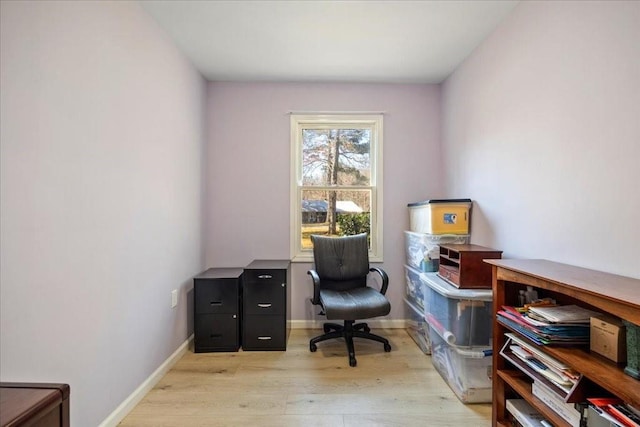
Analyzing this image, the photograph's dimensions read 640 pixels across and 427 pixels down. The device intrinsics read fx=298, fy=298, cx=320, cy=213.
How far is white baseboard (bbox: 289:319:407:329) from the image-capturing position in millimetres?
3031

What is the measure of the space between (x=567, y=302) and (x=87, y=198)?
2382 millimetres

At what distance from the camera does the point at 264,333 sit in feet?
8.40

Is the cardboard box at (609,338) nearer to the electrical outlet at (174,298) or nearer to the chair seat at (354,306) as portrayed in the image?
the chair seat at (354,306)

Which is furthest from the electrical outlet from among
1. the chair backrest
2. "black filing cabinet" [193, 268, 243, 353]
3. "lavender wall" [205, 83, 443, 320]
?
the chair backrest

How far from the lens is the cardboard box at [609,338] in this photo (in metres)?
1.04

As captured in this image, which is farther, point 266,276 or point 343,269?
point 343,269

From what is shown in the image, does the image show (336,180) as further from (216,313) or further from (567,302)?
(567,302)

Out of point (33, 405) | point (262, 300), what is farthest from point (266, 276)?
point (33, 405)

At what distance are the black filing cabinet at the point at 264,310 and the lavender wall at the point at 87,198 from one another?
0.58m

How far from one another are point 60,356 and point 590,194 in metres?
2.46

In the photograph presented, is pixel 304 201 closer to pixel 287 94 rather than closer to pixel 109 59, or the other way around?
pixel 287 94

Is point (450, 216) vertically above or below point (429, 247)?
above

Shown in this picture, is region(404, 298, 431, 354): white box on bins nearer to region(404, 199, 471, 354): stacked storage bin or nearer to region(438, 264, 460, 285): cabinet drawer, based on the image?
region(404, 199, 471, 354): stacked storage bin

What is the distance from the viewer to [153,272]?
2.02 meters
